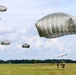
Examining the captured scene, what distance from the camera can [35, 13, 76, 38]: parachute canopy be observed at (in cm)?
5575

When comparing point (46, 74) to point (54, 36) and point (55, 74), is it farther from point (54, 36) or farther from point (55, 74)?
point (54, 36)

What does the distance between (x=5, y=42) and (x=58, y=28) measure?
1255 inches

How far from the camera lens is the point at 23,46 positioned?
86.5m

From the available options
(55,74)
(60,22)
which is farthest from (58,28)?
(55,74)

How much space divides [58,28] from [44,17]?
10.3 feet

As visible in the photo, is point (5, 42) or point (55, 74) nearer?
point (55, 74)

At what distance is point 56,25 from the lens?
2212 inches

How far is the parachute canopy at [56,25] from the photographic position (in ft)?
183

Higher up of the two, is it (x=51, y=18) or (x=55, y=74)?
(x=51, y=18)

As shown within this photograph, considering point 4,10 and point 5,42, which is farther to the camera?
point 5,42

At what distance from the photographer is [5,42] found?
3376 inches

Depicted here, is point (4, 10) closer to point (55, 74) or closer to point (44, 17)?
point (44, 17)

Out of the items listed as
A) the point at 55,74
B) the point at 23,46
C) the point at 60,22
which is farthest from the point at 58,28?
the point at 23,46

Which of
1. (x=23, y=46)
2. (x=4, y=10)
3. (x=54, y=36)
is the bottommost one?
(x=23, y=46)
